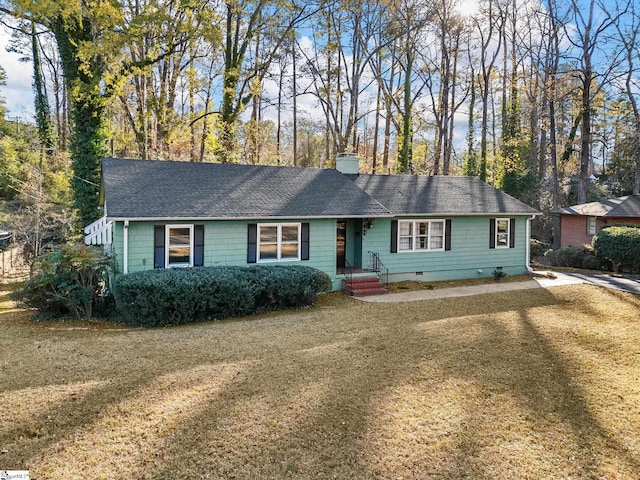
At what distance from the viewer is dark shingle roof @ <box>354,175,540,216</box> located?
15.9 metres

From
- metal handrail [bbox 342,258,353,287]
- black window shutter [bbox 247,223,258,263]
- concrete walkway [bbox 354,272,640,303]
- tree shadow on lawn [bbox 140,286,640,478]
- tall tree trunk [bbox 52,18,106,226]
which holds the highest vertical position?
tall tree trunk [bbox 52,18,106,226]

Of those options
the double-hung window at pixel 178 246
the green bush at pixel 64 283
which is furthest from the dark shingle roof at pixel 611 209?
the green bush at pixel 64 283

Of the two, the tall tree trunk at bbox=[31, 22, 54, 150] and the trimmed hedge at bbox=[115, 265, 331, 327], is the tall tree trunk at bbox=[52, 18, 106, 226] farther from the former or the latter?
the tall tree trunk at bbox=[31, 22, 54, 150]

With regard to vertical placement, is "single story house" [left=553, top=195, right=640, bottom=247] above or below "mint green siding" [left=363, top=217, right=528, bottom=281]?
above

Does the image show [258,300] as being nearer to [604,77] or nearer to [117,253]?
[117,253]

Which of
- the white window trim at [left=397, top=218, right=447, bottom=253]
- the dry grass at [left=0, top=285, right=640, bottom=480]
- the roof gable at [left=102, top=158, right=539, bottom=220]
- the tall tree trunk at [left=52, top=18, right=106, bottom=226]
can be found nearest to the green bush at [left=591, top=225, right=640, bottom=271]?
the roof gable at [left=102, top=158, right=539, bottom=220]

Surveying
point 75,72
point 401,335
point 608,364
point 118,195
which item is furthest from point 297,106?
point 608,364

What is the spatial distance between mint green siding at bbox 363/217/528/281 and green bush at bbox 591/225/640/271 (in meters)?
4.24

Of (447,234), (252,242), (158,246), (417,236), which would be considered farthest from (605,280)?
(158,246)

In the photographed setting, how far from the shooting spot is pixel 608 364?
729 centimetres

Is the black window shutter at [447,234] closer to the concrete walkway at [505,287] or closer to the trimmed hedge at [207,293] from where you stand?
the concrete walkway at [505,287]

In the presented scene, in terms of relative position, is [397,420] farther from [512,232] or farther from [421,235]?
[512,232]

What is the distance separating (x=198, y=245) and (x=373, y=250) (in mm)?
6028

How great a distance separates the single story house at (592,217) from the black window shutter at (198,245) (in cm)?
2111
